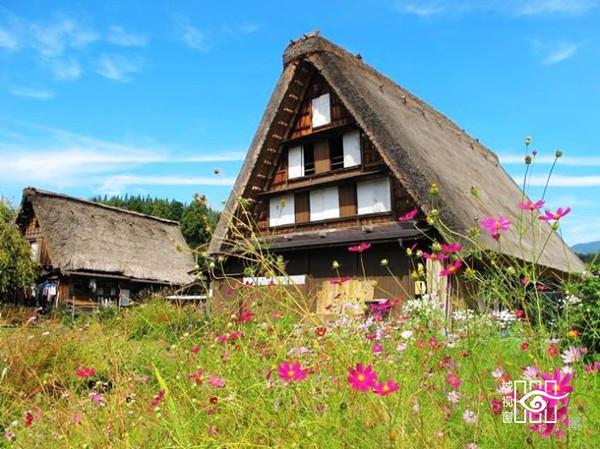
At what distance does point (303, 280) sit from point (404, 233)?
2.66 meters

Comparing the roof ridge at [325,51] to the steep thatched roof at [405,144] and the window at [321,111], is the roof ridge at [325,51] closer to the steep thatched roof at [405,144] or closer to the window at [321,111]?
the steep thatched roof at [405,144]

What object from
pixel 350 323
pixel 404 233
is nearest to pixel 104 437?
pixel 350 323

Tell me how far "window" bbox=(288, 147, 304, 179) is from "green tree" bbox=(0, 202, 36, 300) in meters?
11.5

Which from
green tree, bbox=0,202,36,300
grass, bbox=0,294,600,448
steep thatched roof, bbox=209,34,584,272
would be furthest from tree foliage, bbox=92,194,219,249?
grass, bbox=0,294,600,448

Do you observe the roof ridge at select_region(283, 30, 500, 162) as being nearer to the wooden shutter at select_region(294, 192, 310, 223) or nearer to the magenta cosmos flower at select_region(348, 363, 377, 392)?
the wooden shutter at select_region(294, 192, 310, 223)

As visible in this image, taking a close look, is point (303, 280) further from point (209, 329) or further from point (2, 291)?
point (2, 291)

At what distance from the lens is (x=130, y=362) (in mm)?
3623

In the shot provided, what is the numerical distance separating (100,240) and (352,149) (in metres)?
14.9

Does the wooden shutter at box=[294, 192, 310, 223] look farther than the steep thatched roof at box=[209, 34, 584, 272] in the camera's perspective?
Yes

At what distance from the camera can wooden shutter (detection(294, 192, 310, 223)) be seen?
11344 millimetres

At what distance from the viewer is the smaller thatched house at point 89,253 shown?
1939 centimetres
